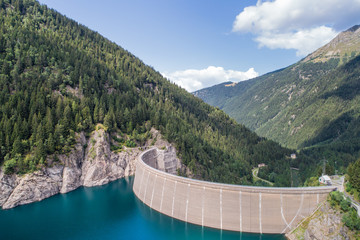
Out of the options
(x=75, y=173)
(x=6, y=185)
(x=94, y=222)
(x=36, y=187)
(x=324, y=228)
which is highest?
(x=6, y=185)

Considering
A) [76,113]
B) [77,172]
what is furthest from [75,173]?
[76,113]

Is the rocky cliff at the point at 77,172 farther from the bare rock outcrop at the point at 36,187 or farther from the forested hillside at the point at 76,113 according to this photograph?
the forested hillside at the point at 76,113

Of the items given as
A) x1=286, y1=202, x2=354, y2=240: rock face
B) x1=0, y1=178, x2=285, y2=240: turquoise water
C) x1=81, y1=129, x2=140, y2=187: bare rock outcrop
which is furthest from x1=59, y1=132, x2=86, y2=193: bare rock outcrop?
x1=286, y1=202, x2=354, y2=240: rock face

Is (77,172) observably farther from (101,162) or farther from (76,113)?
(76,113)

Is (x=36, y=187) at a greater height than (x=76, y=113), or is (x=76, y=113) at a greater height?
(x=76, y=113)

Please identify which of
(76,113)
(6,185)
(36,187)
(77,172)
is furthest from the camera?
(76,113)

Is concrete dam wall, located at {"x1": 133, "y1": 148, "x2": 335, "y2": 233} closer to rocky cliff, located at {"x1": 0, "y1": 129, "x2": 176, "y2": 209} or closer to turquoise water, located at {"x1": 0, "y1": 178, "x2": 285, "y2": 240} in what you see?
turquoise water, located at {"x1": 0, "y1": 178, "x2": 285, "y2": 240}

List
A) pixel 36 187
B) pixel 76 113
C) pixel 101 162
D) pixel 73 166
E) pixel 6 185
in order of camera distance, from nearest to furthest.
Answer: pixel 6 185
pixel 36 187
pixel 73 166
pixel 101 162
pixel 76 113
